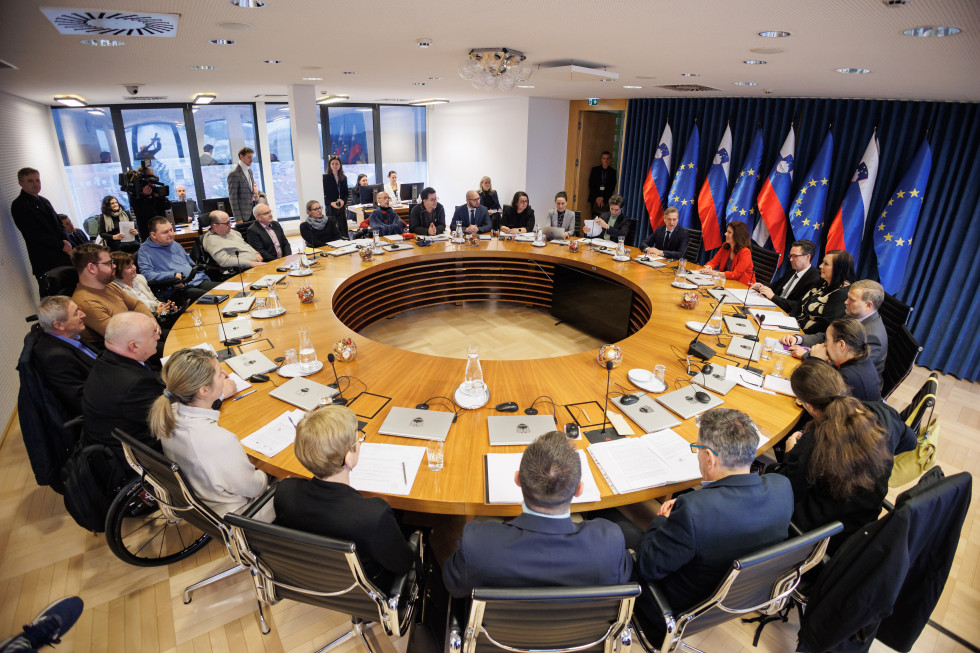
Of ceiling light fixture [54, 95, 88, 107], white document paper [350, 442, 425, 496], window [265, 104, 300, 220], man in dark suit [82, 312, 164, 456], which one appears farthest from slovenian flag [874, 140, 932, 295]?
ceiling light fixture [54, 95, 88, 107]

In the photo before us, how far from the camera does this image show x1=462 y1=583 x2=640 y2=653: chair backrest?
1.32 meters

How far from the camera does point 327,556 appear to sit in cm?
154

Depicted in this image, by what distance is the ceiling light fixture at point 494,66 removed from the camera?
3355 mm

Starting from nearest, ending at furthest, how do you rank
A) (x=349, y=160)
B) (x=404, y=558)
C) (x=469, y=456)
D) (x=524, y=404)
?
1. (x=404, y=558)
2. (x=469, y=456)
3. (x=524, y=404)
4. (x=349, y=160)

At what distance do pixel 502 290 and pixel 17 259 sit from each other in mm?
5262

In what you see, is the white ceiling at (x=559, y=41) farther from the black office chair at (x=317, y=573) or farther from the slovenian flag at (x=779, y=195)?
the black office chair at (x=317, y=573)

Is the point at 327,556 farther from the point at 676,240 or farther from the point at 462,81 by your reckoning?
the point at 462,81

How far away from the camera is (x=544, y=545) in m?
1.47

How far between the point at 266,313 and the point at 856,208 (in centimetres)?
627

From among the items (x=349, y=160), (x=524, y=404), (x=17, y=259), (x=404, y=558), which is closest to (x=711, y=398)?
(x=524, y=404)

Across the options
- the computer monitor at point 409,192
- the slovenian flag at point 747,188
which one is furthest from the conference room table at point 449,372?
the computer monitor at point 409,192

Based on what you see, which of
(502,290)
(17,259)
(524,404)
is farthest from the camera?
(502,290)

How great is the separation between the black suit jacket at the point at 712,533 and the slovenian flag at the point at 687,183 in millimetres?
6160

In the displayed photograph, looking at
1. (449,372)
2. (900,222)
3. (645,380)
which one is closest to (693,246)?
(900,222)
